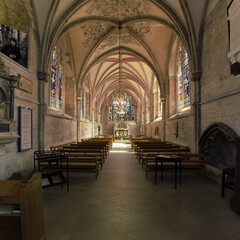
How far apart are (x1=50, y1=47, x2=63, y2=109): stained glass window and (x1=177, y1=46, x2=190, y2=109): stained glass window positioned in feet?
26.8

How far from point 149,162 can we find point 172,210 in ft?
9.05

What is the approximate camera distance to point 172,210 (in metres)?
3.61

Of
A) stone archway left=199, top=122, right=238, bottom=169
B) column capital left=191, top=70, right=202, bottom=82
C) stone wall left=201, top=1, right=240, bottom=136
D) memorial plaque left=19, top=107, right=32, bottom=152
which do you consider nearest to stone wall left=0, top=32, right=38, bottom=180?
memorial plaque left=19, top=107, right=32, bottom=152

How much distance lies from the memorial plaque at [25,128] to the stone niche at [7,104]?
0.66m

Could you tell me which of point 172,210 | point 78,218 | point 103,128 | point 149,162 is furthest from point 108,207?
point 103,128

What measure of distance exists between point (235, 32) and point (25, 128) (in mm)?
7406

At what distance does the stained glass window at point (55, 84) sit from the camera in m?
10.9

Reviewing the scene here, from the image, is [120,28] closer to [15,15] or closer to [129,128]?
[15,15]

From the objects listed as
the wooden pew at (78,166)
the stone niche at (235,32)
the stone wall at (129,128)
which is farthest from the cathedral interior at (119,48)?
the stone wall at (129,128)

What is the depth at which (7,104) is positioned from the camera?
5.40m

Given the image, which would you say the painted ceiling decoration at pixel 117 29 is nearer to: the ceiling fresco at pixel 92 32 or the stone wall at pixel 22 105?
the ceiling fresco at pixel 92 32

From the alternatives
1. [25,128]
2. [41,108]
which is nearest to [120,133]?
[41,108]

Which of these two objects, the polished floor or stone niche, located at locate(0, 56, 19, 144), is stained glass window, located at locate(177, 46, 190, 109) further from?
stone niche, located at locate(0, 56, 19, 144)

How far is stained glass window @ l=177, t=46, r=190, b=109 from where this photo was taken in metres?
10.8
